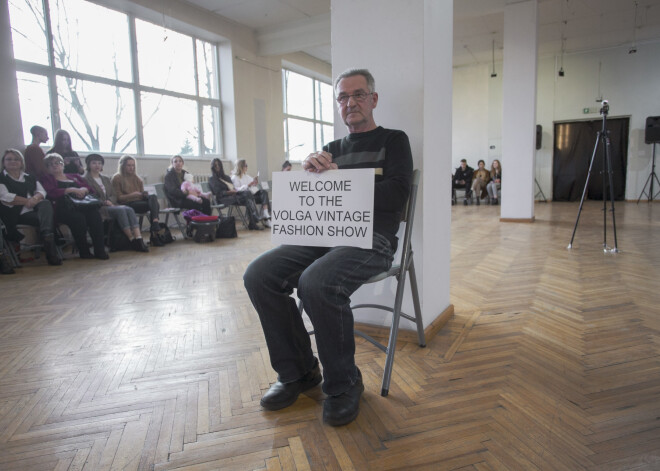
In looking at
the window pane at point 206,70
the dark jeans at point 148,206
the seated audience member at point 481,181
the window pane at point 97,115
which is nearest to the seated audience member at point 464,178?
the seated audience member at point 481,181

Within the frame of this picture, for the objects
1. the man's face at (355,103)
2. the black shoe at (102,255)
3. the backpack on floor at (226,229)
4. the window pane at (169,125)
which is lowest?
the black shoe at (102,255)

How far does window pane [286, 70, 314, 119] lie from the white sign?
987cm

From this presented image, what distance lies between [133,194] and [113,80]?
2.50 metres

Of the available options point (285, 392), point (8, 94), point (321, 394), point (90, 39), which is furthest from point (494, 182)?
point (285, 392)

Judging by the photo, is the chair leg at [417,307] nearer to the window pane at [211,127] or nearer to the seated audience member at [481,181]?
the window pane at [211,127]

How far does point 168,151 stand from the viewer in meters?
7.84

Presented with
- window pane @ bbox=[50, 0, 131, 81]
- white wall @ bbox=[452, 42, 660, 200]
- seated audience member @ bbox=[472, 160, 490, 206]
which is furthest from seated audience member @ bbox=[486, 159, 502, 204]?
window pane @ bbox=[50, 0, 131, 81]

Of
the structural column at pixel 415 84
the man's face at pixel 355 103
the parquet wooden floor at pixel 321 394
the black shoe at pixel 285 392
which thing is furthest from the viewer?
the structural column at pixel 415 84

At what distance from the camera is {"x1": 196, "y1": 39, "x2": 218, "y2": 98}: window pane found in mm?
8508

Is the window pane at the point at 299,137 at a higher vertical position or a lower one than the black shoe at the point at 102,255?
higher

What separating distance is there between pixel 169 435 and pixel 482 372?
1.28 metres

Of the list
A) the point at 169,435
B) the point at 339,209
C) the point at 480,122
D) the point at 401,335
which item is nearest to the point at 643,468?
the point at 401,335

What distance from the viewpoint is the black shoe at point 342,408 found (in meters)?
1.42

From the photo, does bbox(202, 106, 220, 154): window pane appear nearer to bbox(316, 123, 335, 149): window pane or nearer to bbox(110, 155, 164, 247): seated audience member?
bbox(110, 155, 164, 247): seated audience member
